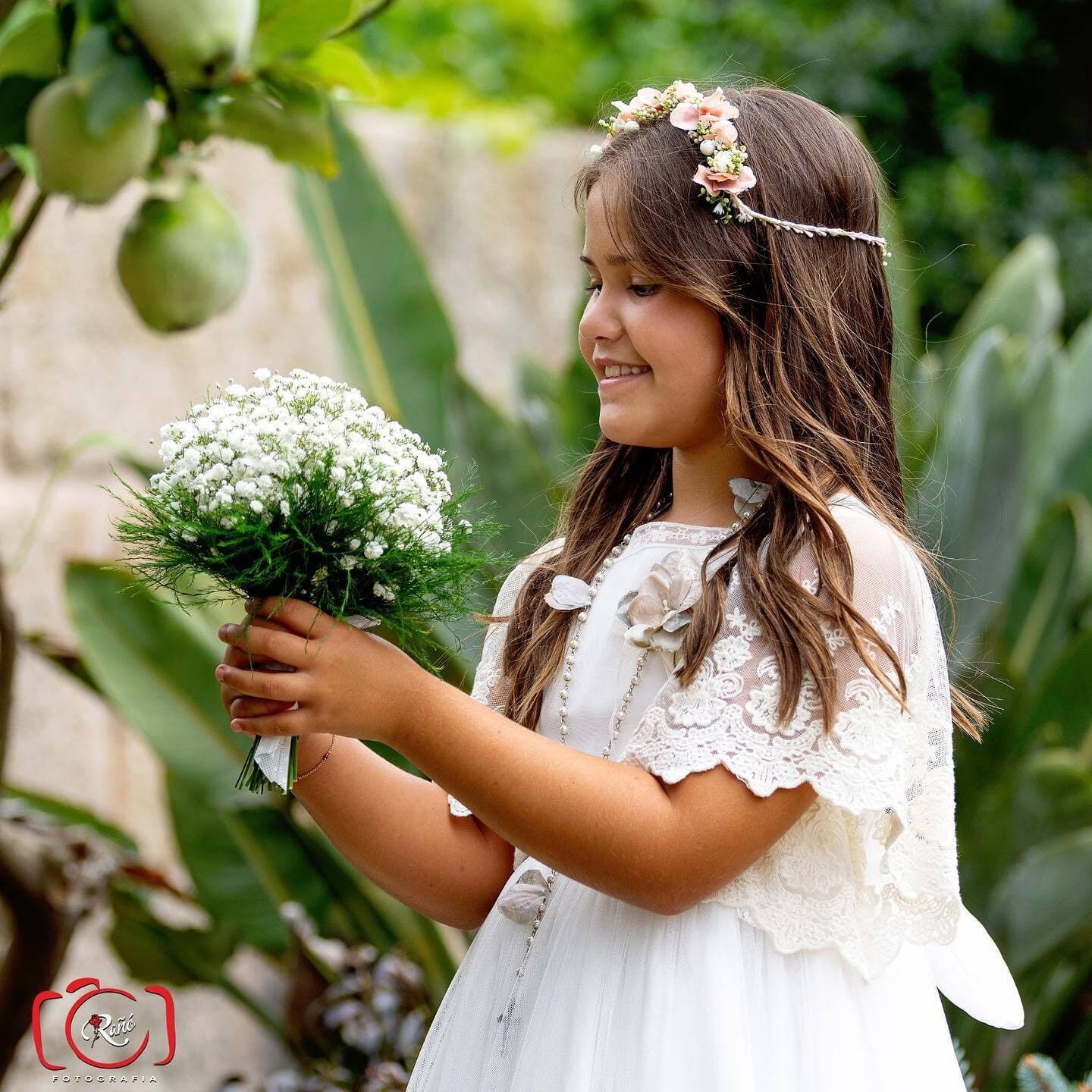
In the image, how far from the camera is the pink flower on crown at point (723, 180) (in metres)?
1.07

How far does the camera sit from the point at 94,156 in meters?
1.05

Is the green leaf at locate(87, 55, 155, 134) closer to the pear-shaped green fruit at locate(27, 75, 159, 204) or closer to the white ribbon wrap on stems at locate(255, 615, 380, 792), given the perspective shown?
the pear-shaped green fruit at locate(27, 75, 159, 204)

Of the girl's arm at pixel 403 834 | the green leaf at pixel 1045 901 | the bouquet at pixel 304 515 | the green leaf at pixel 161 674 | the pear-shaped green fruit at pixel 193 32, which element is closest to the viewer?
the bouquet at pixel 304 515

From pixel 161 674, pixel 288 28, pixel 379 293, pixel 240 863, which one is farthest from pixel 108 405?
pixel 288 28

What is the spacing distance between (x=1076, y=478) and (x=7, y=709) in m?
1.95

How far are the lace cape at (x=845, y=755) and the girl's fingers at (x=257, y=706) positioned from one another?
0.25 metres

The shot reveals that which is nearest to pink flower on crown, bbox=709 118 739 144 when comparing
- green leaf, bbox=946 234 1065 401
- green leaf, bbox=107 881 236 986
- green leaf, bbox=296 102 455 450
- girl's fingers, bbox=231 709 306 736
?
girl's fingers, bbox=231 709 306 736

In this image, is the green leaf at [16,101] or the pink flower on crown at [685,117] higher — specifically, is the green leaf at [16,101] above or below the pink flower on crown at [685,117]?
below

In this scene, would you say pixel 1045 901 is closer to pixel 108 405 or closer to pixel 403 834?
pixel 403 834

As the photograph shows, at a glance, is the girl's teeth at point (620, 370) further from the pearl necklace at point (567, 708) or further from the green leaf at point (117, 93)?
the green leaf at point (117, 93)

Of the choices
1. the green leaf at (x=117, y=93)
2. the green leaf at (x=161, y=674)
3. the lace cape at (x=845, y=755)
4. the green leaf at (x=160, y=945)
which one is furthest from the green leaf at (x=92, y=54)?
the green leaf at (x=160, y=945)

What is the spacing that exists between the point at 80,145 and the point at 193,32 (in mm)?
123

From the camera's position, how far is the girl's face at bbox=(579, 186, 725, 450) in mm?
1074

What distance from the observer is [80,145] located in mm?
1043
